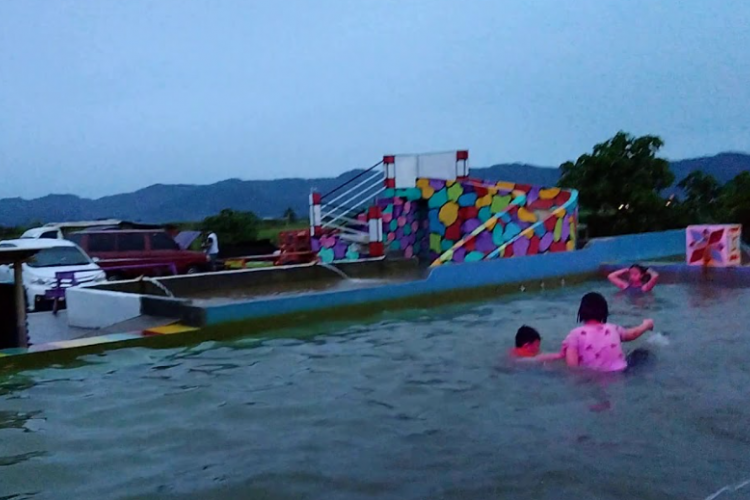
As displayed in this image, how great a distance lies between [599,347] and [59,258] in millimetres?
9787

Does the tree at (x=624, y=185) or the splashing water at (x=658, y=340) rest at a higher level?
the tree at (x=624, y=185)

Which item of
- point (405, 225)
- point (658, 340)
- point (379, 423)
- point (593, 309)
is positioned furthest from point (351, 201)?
point (379, 423)

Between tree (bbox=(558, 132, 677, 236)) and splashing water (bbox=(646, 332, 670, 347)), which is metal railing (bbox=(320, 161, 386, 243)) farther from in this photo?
splashing water (bbox=(646, 332, 670, 347))

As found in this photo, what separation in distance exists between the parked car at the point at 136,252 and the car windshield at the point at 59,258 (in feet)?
4.59

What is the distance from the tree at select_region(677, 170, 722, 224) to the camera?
80.0 ft

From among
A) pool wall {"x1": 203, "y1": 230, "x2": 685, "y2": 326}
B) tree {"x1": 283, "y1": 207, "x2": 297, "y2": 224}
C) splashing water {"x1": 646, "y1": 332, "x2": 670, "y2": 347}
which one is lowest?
splashing water {"x1": 646, "y1": 332, "x2": 670, "y2": 347}

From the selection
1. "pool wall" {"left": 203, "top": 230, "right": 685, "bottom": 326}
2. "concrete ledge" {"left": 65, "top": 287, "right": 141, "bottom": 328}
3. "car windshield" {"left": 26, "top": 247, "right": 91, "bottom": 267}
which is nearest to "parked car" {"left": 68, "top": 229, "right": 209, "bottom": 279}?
"car windshield" {"left": 26, "top": 247, "right": 91, "bottom": 267}

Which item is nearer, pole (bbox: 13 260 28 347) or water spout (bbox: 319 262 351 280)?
pole (bbox: 13 260 28 347)

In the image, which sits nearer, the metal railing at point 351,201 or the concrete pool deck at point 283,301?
the concrete pool deck at point 283,301

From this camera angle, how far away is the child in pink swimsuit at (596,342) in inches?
289

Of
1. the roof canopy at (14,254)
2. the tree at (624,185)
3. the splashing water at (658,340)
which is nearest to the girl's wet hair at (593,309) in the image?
the splashing water at (658,340)

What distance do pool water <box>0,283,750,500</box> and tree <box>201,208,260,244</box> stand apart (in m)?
15.0

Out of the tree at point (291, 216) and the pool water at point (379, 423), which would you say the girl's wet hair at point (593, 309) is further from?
the tree at point (291, 216)

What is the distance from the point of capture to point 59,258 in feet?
44.7
